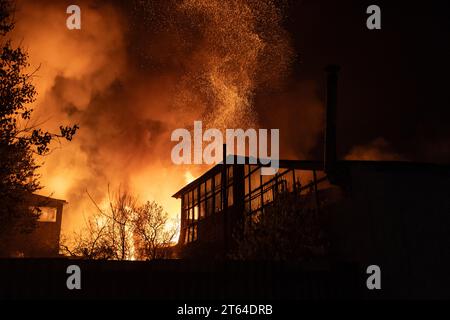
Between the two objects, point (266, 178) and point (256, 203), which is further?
point (256, 203)

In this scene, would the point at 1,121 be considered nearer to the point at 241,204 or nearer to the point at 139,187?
the point at 241,204

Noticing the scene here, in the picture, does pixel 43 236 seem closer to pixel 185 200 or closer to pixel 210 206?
pixel 185 200

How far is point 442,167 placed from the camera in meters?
12.8

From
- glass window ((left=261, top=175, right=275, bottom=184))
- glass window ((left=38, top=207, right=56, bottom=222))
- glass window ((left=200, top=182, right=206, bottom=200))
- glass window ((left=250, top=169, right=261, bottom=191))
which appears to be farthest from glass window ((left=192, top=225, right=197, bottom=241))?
glass window ((left=38, top=207, right=56, bottom=222))

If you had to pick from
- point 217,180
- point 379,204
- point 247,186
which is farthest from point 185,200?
point 379,204

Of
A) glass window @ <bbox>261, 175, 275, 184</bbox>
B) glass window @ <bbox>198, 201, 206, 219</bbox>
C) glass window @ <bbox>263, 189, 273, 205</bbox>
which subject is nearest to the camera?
glass window @ <bbox>263, 189, 273, 205</bbox>

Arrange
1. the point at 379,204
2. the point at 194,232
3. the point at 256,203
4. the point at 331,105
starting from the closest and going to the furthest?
the point at 379,204
the point at 331,105
the point at 256,203
the point at 194,232

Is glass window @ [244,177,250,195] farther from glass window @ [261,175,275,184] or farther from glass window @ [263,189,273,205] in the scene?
glass window @ [263,189,273,205]

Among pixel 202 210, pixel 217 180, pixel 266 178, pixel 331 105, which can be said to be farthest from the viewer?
pixel 202 210

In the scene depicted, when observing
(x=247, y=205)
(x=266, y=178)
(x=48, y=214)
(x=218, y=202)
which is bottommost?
(x=48, y=214)

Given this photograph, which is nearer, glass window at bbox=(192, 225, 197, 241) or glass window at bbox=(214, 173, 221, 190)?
glass window at bbox=(214, 173, 221, 190)

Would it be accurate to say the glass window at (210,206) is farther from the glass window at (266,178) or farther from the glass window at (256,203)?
the glass window at (266,178)

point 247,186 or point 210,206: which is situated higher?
point 247,186
